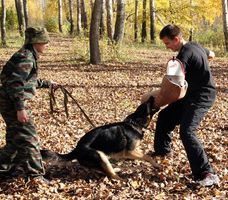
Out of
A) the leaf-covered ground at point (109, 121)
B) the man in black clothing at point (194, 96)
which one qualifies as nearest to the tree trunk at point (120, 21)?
the leaf-covered ground at point (109, 121)

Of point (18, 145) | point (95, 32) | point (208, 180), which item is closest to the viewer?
point (18, 145)

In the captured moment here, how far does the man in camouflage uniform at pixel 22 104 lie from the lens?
15.7 feet

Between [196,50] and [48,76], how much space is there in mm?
9311

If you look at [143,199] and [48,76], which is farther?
[48,76]

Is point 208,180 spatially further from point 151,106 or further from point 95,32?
point 95,32

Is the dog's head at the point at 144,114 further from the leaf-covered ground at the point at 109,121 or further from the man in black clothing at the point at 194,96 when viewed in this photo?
the leaf-covered ground at the point at 109,121

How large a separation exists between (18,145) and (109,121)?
3833mm

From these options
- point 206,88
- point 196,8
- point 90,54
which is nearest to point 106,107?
point 206,88

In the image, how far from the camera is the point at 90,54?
15.8 m

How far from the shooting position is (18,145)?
510 centimetres

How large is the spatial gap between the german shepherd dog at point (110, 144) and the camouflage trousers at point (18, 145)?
0.82ft

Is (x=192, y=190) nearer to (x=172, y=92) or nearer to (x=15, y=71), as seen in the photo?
(x=172, y=92)

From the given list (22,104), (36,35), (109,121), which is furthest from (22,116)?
(109,121)

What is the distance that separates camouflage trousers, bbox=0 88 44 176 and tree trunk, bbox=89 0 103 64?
34.8 feet
